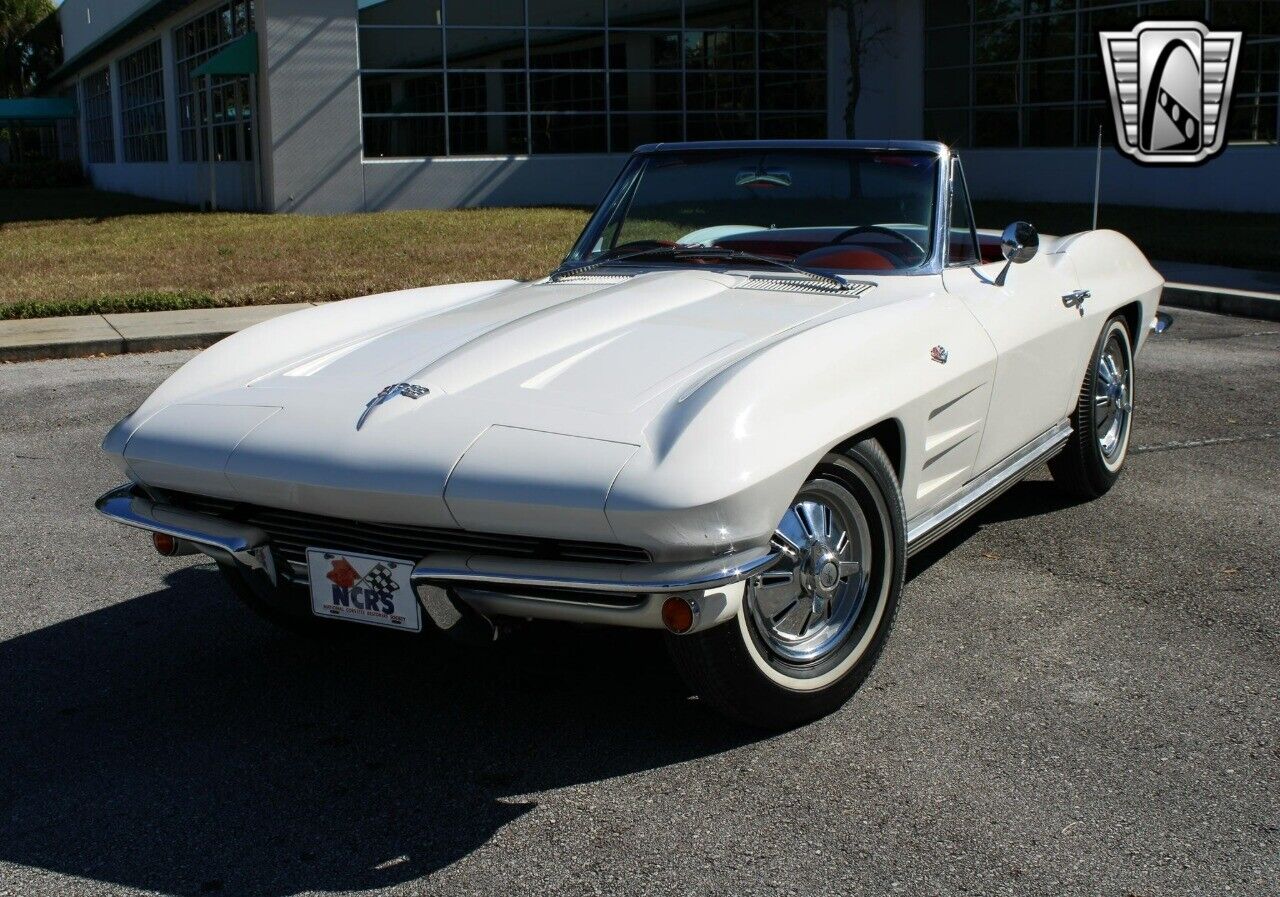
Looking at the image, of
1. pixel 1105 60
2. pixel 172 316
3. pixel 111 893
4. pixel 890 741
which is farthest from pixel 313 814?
pixel 1105 60

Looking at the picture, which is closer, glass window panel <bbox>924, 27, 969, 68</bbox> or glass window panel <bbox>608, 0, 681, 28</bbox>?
glass window panel <bbox>608, 0, 681, 28</bbox>

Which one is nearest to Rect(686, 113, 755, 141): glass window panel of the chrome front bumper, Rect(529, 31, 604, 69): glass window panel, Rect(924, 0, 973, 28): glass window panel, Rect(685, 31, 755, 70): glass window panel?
Rect(685, 31, 755, 70): glass window panel

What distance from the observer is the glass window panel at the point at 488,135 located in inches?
990

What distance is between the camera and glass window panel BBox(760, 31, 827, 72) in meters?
27.4

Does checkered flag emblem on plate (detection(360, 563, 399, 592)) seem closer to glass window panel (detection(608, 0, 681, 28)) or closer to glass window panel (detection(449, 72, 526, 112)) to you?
glass window panel (detection(449, 72, 526, 112))

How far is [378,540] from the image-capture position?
3.27m

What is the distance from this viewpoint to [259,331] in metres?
4.32

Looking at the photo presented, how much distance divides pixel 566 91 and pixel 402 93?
3.11 metres

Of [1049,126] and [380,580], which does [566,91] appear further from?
[380,580]

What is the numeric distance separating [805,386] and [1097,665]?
4.32 feet

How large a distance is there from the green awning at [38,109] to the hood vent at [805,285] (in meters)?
50.8

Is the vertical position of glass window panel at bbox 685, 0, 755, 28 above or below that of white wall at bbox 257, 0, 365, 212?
above

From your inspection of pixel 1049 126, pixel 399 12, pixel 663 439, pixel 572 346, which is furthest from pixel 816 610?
pixel 1049 126

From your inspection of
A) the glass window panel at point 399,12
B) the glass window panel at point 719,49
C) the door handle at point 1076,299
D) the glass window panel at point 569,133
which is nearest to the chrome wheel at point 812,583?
the door handle at point 1076,299
